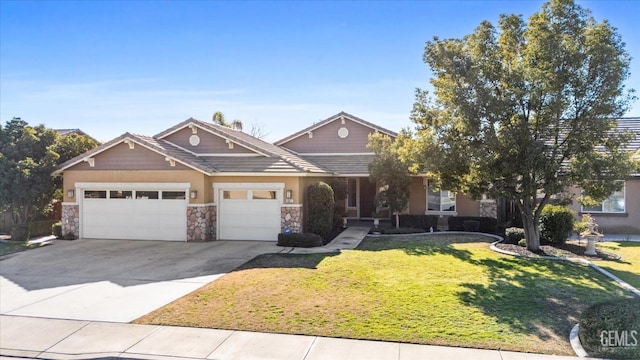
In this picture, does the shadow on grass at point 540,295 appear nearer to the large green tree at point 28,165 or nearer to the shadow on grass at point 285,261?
the shadow on grass at point 285,261

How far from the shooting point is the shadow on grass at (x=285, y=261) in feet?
39.8

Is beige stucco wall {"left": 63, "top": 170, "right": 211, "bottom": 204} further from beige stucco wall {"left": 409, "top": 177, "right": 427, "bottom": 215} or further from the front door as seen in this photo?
beige stucco wall {"left": 409, "top": 177, "right": 427, "bottom": 215}

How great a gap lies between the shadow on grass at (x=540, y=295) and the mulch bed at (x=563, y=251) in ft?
4.84

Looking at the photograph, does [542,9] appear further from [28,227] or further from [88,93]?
[28,227]

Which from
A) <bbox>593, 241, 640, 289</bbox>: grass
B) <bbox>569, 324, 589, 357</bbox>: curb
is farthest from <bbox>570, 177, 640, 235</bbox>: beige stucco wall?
<bbox>569, 324, 589, 357</bbox>: curb

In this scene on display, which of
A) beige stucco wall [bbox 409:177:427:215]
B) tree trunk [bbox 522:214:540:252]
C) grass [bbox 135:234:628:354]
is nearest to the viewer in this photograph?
grass [bbox 135:234:628:354]

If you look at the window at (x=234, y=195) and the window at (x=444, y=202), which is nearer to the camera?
the window at (x=234, y=195)

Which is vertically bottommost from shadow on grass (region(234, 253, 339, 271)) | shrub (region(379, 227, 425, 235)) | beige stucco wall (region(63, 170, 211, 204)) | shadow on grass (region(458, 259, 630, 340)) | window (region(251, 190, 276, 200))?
shadow on grass (region(458, 259, 630, 340))

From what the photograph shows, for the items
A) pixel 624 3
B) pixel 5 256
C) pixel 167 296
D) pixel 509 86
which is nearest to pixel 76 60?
pixel 5 256

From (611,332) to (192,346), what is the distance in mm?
6273

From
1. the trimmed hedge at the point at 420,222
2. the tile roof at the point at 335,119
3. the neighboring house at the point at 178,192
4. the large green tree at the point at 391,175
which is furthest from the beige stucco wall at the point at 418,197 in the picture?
the neighboring house at the point at 178,192

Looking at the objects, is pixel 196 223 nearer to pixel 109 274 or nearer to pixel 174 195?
pixel 174 195

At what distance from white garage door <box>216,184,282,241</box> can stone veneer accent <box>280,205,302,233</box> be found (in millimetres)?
233

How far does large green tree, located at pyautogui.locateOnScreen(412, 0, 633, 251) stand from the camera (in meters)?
11.6
